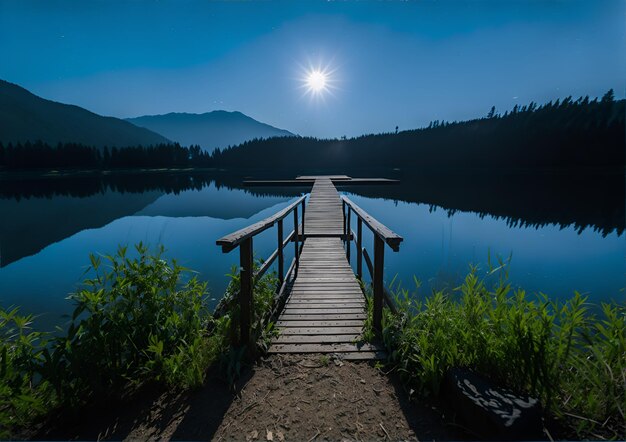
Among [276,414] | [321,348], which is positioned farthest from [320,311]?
[276,414]

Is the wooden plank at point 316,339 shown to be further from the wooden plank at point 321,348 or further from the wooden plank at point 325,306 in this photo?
the wooden plank at point 325,306

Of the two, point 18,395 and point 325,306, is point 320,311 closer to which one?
point 325,306

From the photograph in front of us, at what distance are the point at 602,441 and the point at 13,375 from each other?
4290mm

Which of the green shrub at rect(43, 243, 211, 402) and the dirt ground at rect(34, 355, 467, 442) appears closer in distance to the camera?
the dirt ground at rect(34, 355, 467, 442)

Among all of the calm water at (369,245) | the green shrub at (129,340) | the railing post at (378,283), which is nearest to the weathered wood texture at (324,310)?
the railing post at (378,283)

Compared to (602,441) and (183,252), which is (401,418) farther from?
(183,252)

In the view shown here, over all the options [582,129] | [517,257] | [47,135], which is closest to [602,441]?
[517,257]

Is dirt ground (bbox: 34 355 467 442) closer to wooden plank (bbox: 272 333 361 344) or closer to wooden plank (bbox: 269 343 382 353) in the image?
wooden plank (bbox: 269 343 382 353)

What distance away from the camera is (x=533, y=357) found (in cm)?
207

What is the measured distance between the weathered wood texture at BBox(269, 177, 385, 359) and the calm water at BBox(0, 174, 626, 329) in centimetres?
116

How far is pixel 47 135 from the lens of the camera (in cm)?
19750

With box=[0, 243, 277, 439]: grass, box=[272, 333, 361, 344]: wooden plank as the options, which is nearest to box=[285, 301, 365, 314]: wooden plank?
box=[272, 333, 361, 344]: wooden plank

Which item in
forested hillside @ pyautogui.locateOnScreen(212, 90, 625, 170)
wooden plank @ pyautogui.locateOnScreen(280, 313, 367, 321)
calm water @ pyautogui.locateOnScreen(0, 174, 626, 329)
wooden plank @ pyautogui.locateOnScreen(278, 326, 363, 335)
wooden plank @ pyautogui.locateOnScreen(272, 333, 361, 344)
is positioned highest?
forested hillside @ pyautogui.locateOnScreen(212, 90, 625, 170)

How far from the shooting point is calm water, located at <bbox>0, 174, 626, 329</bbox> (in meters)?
8.20
